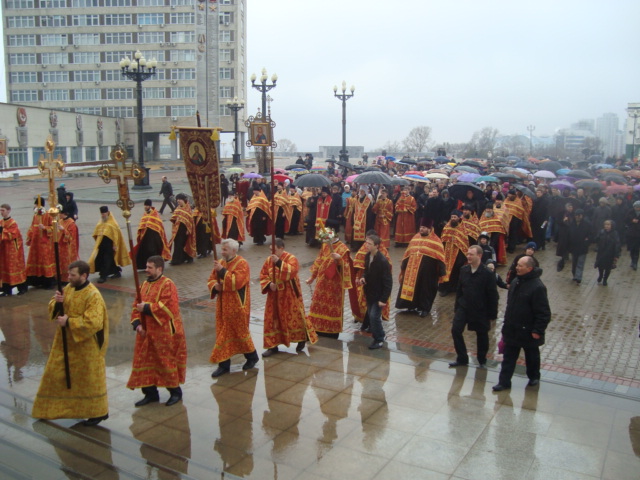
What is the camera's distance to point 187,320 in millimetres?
10242

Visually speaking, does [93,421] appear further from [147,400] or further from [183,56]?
[183,56]

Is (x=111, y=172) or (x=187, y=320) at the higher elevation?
(x=111, y=172)

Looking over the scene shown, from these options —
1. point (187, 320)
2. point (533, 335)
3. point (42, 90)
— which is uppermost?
point (42, 90)

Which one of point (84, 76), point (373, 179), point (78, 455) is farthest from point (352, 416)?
point (84, 76)

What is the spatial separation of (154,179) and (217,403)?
4027cm

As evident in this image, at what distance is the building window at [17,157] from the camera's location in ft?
152

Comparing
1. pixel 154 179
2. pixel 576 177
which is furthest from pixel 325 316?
pixel 154 179

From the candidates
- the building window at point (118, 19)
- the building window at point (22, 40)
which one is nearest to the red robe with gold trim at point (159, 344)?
the building window at point (118, 19)

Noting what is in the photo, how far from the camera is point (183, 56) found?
7350cm

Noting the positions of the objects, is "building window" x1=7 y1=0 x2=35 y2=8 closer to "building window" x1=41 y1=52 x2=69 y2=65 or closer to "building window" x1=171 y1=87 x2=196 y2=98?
"building window" x1=41 y1=52 x2=69 y2=65

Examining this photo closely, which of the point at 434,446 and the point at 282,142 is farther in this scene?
the point at 282,142

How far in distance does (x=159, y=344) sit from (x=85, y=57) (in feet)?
251

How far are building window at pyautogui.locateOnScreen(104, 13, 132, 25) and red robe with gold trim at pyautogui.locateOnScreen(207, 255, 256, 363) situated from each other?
73834 mm

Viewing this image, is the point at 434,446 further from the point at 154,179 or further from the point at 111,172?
the point at 154,179
